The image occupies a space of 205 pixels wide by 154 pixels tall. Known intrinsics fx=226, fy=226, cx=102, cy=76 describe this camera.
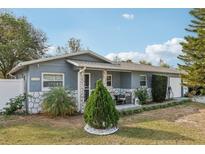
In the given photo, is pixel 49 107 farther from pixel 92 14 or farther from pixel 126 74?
pixel 126 74

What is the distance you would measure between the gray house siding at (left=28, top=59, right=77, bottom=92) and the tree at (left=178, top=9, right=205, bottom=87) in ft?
25.6

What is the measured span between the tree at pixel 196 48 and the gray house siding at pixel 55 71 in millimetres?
7798

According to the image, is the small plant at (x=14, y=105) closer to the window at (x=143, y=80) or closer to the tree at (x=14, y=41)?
the window at (x=143, y=80)

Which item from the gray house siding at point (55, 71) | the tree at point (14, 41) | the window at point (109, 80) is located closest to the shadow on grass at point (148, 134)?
the gray house siding at point (55, 71)

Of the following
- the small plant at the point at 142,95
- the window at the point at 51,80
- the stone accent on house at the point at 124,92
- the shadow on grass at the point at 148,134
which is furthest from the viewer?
the stone accent on house at the point at 124,92

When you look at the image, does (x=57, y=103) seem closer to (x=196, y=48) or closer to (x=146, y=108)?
(x=146, y=108)

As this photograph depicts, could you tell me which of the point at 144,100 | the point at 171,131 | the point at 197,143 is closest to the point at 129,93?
the point at 144,100

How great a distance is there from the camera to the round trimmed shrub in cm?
813

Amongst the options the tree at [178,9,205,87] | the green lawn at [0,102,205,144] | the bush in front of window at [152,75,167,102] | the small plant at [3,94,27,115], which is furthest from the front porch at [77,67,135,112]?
the tree at [178,9,205,87]

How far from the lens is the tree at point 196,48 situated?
46.7ft

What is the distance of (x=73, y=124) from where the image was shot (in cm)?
962

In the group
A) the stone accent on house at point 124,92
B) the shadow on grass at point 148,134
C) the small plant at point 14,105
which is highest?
the stone accent on house at point 124,92

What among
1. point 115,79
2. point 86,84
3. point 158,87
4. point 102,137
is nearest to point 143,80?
point 158,87
